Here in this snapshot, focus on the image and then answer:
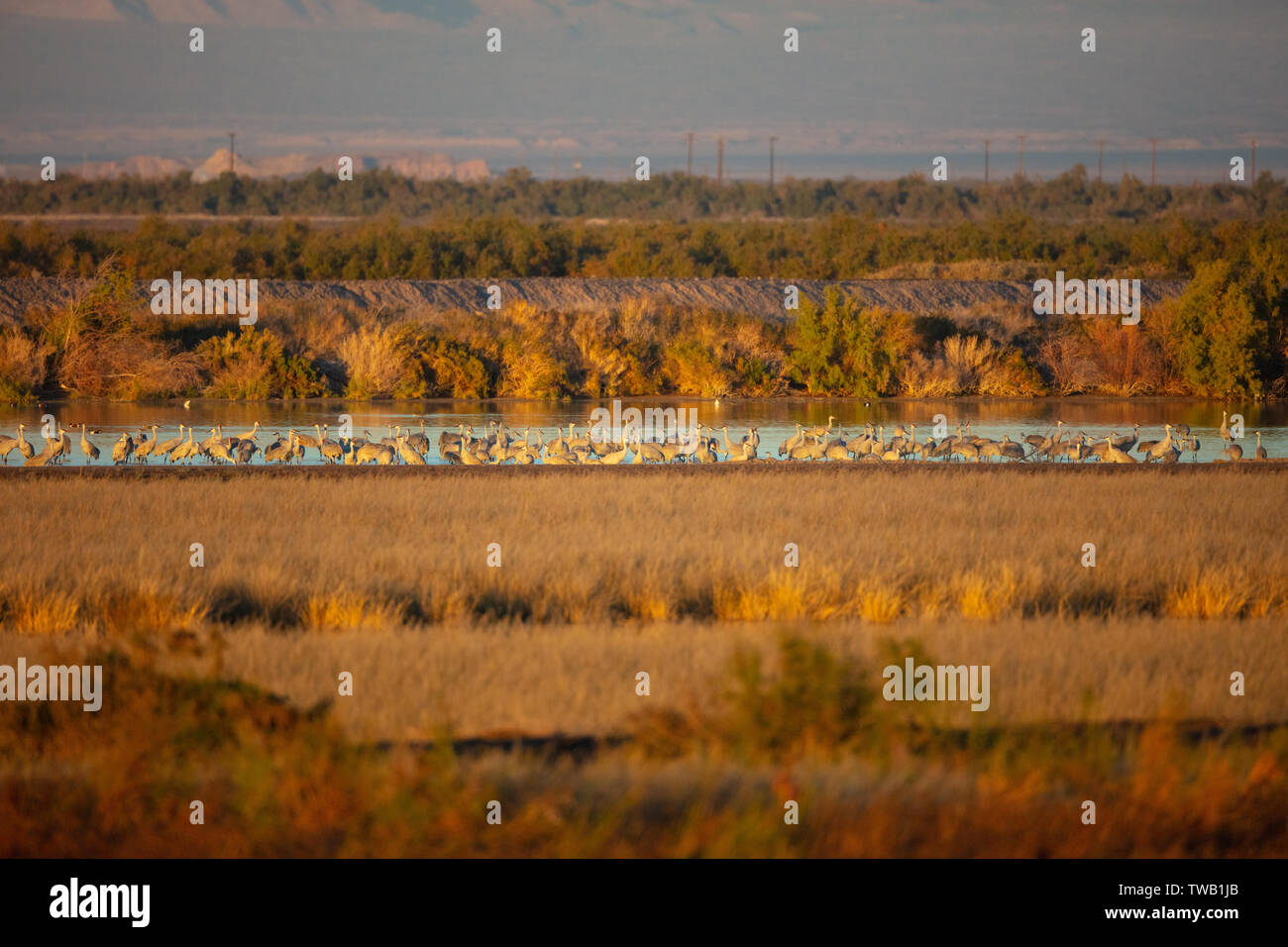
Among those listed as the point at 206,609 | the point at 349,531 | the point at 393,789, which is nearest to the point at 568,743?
the point at 393,789

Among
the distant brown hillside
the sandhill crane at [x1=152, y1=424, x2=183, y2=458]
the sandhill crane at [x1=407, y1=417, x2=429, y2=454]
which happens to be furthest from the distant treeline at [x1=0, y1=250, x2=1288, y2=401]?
the sandhill crane at [x1=407, y1=417, x2=429, y2=454]

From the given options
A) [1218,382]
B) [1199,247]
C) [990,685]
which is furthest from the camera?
[1199,247]

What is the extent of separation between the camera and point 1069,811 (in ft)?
21.6

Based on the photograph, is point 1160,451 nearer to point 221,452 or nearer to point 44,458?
point 221,452

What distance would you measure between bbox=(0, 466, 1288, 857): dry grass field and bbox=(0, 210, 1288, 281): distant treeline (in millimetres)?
33116

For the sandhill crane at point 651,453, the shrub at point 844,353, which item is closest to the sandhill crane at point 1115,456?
the sandhill crane at point 651,453

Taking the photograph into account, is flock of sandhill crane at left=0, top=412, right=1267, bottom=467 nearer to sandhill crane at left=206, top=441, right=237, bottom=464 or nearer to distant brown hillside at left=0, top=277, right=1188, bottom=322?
sandhill crane at left=206, top=441, right=237, bottom=464

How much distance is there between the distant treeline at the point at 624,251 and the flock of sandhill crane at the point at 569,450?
24.9 m

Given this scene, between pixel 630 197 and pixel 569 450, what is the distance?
3276 inches

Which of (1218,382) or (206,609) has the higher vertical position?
(1218,382)

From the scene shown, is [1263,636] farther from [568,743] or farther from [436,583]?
[436,583]

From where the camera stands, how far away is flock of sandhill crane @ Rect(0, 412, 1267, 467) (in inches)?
800

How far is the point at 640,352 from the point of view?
117 ft
